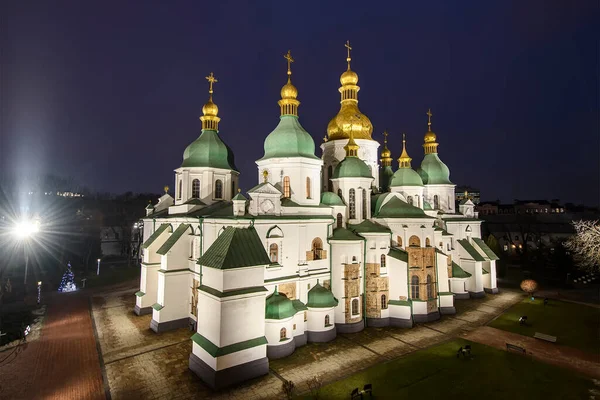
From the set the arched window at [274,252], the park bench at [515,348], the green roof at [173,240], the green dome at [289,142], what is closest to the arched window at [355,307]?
the arched window at [274,252]

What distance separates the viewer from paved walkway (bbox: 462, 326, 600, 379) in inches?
611

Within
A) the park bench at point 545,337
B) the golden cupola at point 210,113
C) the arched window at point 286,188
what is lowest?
the park bench at point 545,337

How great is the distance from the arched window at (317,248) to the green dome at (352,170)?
5880mm

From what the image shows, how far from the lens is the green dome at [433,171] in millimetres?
31578

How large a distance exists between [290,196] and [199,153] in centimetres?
902

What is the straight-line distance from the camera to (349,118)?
A: 27.7 m

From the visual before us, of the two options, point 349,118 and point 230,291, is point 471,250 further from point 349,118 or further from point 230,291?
point 230,291

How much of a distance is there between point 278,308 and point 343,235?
6.66m

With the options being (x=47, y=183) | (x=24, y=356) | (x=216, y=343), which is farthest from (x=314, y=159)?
(x=47, y=183)

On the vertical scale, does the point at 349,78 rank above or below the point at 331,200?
above

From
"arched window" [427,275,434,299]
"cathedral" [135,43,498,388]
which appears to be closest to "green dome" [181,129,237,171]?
"cathedral" [135,43,498,388]

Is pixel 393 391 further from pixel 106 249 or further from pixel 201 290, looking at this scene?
pixel 106 249

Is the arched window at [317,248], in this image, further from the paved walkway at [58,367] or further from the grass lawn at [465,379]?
the paved walkway at [58,367]

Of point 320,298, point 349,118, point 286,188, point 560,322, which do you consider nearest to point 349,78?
point 349,118
